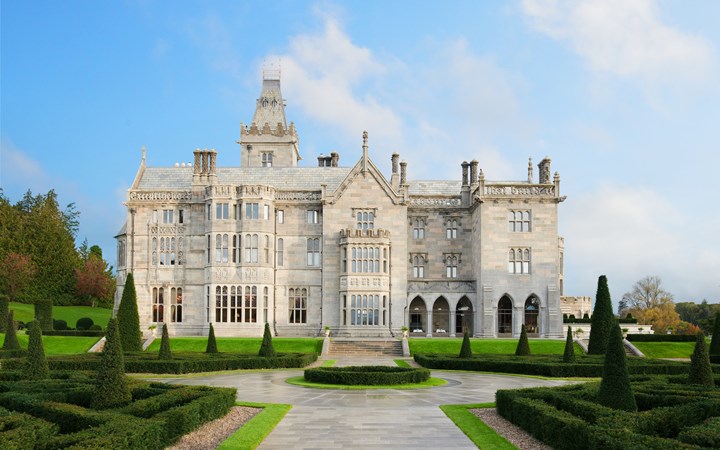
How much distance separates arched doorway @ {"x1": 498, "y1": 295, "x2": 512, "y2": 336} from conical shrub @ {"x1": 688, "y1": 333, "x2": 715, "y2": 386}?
126 feet

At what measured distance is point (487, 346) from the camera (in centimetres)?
5138

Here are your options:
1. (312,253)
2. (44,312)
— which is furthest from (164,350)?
(312,253)

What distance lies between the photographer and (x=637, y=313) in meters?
103

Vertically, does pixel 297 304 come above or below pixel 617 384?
above

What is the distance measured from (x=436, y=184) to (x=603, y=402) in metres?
49.2

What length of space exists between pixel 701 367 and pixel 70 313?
77.7m

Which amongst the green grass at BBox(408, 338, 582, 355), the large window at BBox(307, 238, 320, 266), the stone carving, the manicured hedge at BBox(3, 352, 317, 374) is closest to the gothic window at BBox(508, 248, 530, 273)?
the green grass at BBox(408, 338, 582, 355)

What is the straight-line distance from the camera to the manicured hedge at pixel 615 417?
15.2 m

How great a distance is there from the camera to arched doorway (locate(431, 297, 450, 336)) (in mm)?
64188

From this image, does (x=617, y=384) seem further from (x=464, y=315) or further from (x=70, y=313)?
(x=70, y=313)

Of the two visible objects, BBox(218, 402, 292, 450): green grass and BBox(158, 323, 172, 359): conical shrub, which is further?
BBox(158, 323, 172, 359): conical shrub

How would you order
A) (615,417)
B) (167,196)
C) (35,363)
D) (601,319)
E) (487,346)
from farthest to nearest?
(167,196) → (487,346) → (601,319) → (35,363) → (615,417)

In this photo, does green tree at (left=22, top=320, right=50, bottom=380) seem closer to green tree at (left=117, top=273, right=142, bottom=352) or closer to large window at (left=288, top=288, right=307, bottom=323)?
green tree at (left=117, top=273, right=142, bottom=352)

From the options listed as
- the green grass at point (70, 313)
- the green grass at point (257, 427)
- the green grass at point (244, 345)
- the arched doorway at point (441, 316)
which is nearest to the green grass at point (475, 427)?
the green grass at point (257, 427)
